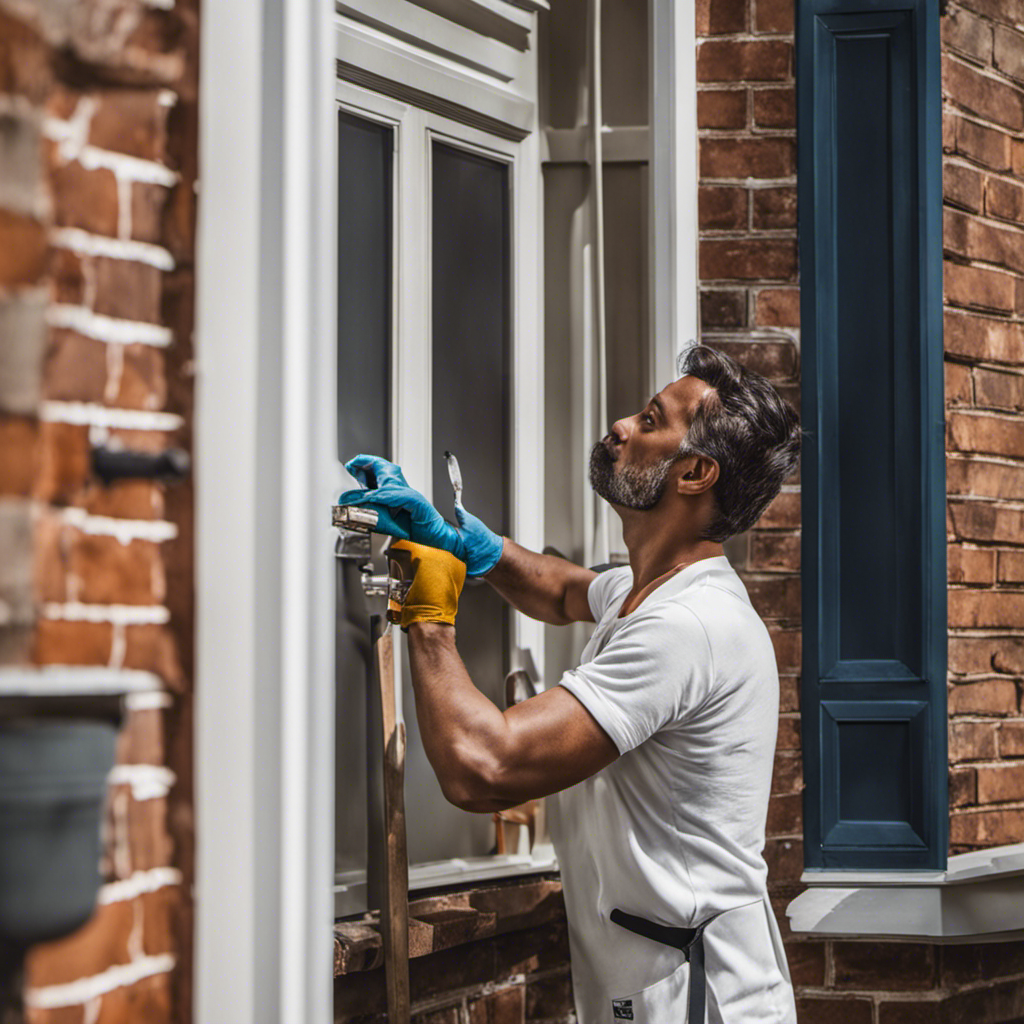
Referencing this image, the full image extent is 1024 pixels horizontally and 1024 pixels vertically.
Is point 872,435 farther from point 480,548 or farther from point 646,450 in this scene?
point 480,548

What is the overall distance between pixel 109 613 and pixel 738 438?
1316mm

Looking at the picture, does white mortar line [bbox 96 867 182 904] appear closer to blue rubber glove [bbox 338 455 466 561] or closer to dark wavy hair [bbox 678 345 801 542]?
blue rubber glove [bbox 338 455 466 561]

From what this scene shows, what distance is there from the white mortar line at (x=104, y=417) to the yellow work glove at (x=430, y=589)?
85 cm

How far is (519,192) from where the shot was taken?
216 centimetres

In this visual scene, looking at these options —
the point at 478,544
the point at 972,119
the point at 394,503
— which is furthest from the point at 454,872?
the point at 972,119

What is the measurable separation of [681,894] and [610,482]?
658 millimetres

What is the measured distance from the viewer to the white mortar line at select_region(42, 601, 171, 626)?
726 mm

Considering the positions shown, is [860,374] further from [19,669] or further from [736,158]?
[19,669]

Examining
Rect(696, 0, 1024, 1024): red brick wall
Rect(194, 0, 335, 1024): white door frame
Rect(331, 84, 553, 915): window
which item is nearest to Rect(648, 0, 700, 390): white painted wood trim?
Rect(696, 0, 1024, 1024): red brick wall

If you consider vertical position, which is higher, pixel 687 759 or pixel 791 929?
pixel 687 759

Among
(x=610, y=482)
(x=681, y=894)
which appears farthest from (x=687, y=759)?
(x=610, y=482)

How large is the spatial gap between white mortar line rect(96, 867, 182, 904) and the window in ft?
3.46

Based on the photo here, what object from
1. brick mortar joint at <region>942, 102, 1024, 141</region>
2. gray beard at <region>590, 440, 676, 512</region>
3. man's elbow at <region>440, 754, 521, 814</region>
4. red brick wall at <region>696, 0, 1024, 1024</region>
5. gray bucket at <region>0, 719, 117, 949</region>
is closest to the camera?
gray bucket at <region>0, 719, 117, 949</region>

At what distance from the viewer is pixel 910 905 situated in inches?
87.5
